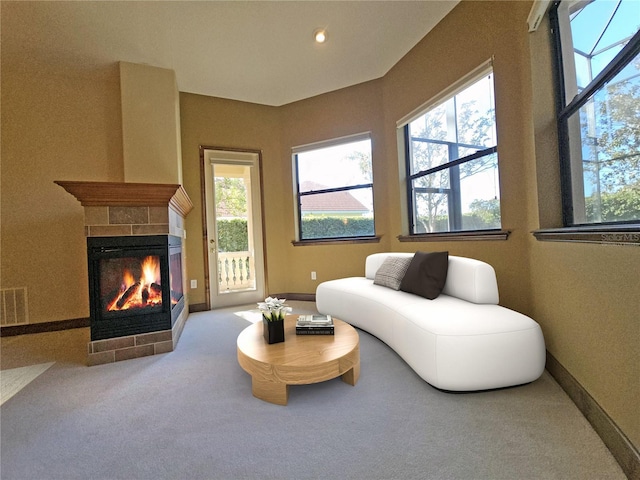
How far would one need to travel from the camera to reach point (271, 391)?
1.59 meters

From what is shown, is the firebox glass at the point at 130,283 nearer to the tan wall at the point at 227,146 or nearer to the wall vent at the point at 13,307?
the tan wall at the point at 227,146

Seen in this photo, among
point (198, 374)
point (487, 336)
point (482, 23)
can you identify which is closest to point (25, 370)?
point (198, 374)

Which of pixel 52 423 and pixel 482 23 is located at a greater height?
pixel 482 23

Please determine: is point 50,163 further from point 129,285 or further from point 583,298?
point 583,298

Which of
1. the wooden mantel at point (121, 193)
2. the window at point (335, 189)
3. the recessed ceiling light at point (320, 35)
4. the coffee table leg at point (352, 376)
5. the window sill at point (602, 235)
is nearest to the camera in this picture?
the window sill at point (602, 235)

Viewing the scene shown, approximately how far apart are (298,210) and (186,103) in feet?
6.77

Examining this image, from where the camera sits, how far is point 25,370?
2.13m

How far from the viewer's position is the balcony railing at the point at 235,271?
4098mm

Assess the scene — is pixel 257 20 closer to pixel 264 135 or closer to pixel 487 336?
pixel 264 135

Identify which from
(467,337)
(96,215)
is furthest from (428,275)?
(96,215)

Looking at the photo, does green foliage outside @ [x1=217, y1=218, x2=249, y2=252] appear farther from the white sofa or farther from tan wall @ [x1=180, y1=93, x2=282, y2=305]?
the white sofa

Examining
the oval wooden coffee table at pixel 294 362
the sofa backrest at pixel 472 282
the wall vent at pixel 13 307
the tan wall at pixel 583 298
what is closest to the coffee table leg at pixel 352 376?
the oval wooden coffee table at pixel 294 362

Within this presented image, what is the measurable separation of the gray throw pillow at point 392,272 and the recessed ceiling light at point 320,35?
7.63ft

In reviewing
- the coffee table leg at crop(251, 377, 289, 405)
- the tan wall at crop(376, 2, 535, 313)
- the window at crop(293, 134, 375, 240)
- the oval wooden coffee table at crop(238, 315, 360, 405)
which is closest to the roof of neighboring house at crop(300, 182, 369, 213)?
the window at crop(293, 134, 375, 240)
